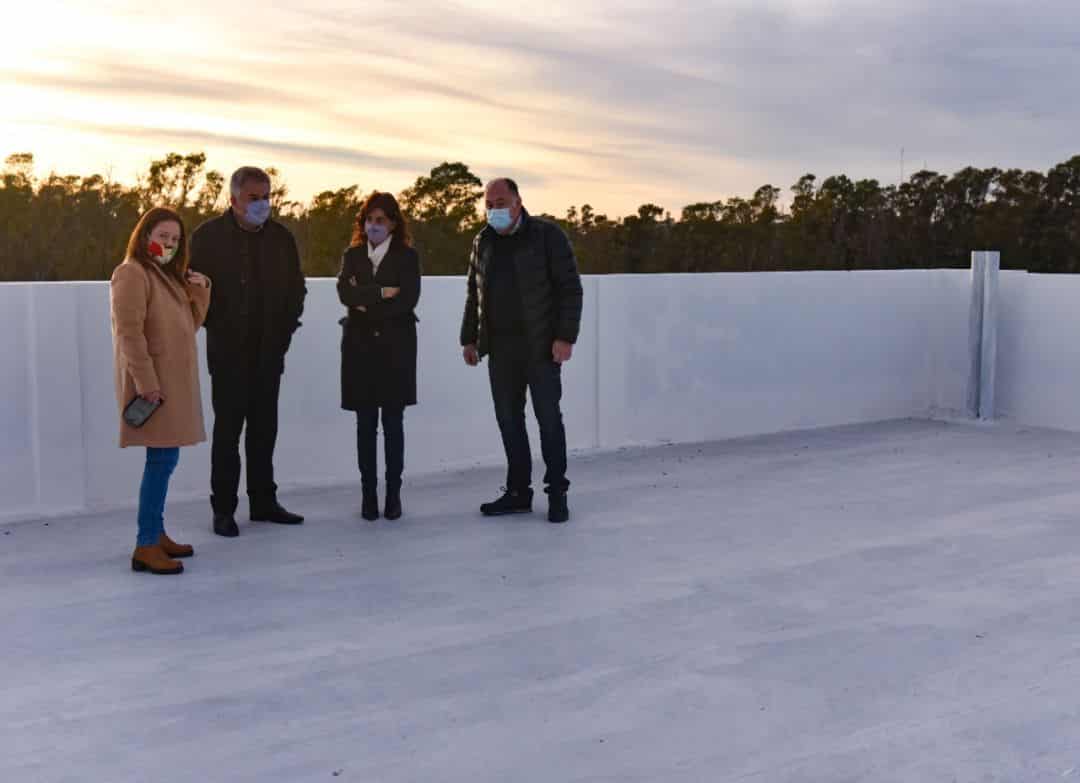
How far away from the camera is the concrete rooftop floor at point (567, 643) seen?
333cm

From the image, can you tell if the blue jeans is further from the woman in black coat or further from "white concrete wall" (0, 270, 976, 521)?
"white concrete wall" (0, 270, 976, 521)

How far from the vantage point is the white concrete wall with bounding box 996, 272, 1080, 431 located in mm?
8828

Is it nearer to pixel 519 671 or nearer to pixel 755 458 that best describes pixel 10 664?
A: pixel 519 671

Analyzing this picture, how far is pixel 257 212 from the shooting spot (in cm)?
551

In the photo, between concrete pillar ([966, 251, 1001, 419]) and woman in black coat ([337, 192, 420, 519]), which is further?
concrete pillar ([966, 251, 1001, 419])

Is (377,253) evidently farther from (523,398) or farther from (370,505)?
(370,505)

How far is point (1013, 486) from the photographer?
6.87 meters

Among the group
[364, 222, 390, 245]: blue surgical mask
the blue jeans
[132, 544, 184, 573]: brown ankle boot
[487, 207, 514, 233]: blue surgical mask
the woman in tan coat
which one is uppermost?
[487, 207, 514, 233]: blue surgical mask

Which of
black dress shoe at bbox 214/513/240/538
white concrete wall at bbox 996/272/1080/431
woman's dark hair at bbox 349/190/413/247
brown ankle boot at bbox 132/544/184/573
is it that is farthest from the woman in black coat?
white concrete wall at bbox 996/272/1080/431

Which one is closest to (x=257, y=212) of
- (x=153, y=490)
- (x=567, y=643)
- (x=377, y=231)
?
(x=377, y=231)

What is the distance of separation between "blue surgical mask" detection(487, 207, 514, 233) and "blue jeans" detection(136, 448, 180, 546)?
1.66 m

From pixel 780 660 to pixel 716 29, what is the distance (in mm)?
10206

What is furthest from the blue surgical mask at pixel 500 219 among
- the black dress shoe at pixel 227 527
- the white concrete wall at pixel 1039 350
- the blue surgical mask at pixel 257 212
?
the white concrete wall at pixel 1039 350

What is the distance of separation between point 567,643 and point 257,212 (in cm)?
233
